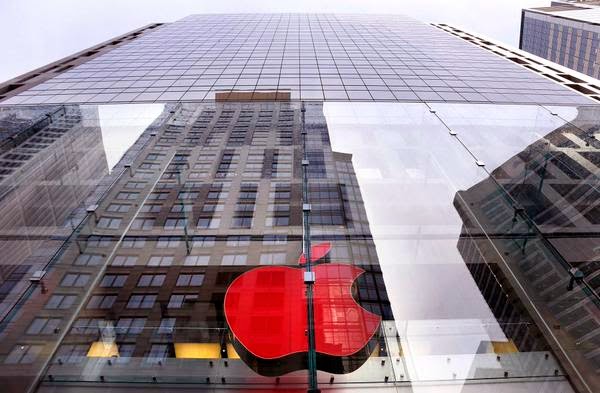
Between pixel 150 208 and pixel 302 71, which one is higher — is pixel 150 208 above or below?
below

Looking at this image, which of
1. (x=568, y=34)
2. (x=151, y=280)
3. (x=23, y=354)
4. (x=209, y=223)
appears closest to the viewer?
(x=23, y=354)

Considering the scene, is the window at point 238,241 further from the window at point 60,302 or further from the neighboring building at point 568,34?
the neighboring building at point 568,34

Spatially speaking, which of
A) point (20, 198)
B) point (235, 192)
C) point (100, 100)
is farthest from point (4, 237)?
point (100, 100)

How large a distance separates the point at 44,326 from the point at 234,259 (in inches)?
137

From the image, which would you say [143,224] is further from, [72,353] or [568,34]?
[568,34]

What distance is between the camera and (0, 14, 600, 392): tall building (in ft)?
21.9

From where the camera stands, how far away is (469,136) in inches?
578

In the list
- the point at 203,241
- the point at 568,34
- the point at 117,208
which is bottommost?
the point at 203,241

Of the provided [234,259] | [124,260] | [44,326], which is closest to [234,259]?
[234,259]

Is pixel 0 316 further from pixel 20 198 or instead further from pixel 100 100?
pixel 100 100

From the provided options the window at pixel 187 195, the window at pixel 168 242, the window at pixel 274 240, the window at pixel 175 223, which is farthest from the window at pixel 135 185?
the window at pixel 274 240

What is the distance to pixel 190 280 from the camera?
8039 millimetres

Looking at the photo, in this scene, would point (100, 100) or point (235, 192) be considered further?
point (100, 100)

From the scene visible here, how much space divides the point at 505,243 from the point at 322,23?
139 ft
